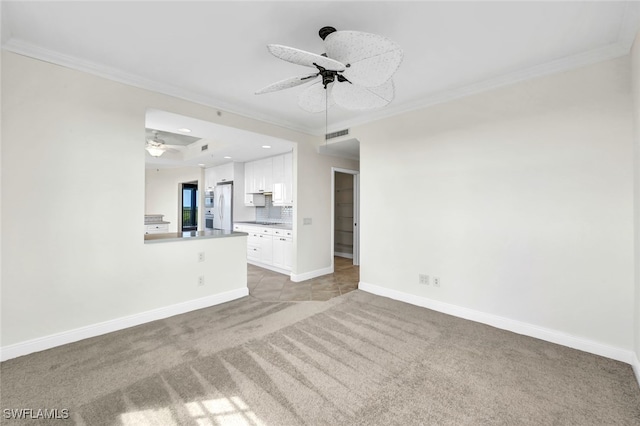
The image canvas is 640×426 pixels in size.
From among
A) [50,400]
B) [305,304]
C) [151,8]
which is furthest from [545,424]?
[151,8]

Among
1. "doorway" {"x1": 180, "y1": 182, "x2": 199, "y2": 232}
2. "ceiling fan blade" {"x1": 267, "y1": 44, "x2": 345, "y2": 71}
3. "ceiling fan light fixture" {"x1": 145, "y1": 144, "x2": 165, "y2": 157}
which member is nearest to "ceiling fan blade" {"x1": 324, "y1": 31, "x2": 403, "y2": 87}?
"ceiling fan blade" {"x1": 267, "y1": 44, "x2": 345, "y2": 71}

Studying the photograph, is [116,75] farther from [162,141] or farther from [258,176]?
[258,176]

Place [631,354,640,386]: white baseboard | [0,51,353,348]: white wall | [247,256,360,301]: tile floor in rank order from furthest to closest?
[247,256,360,301]: tile floor
[0,51,353,348]: white wall
[631,354,640,386]: white baseboard

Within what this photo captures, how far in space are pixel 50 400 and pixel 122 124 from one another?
7.77 feet

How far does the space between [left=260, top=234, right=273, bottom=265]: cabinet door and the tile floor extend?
0.23m

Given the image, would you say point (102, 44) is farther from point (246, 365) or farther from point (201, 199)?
point (201, 199)

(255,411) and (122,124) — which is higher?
(122,124)

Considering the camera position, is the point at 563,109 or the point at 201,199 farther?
the point at 201,199

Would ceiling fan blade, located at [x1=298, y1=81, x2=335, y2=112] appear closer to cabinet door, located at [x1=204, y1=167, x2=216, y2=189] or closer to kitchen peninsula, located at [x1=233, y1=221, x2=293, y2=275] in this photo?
kitchen peninsula, located at [x1=233, y1=221, x2=293, y2=275]

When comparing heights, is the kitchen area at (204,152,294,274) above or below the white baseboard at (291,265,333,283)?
above

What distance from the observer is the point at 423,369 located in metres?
2.11

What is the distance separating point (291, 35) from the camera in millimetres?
2131

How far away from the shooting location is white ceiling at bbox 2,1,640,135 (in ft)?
6.07

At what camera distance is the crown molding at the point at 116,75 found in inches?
88.1
